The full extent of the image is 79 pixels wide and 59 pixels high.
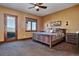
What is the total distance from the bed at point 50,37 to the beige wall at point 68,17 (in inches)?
19.0

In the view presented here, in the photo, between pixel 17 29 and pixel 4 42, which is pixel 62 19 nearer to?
pixel 17 29

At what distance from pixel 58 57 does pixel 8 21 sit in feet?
9.57

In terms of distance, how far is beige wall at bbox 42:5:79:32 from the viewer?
362 centimetres

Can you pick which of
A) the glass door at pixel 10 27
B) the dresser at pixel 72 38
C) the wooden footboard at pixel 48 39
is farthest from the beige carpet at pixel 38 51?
the glass door at pixel 10 27

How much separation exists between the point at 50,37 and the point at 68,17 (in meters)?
1.29

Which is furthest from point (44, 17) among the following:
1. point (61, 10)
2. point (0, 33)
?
point (0, 33)

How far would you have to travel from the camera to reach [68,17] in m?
3.97

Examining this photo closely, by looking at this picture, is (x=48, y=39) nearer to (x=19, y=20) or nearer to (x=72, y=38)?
(x=72, y=38)

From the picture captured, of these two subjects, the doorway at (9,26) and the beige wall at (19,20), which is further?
the doorway at (9,26)

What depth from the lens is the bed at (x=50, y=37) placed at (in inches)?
150

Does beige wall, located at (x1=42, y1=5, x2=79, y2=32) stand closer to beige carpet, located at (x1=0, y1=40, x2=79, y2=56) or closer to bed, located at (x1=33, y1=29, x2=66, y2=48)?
bed, located at (x1=33, y1=29, x2=66, y2=48)

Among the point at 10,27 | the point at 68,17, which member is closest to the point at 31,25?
the point at 10,27

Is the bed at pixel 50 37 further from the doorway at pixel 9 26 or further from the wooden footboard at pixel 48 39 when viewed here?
the doorway at pixel 9 26

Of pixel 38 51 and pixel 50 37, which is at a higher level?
pixel 50 37
